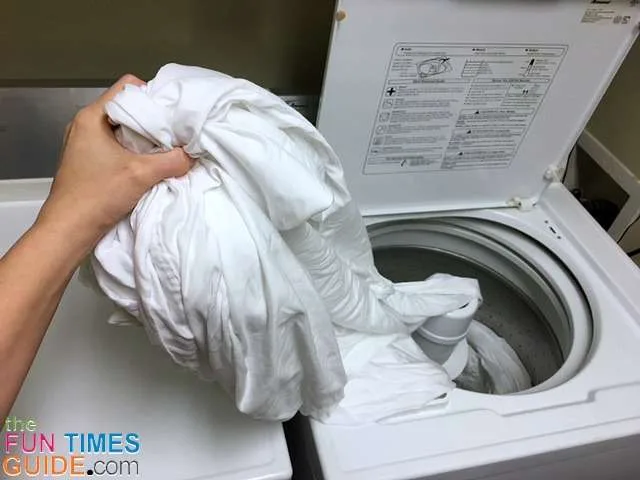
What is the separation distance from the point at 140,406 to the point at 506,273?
2.87 ft

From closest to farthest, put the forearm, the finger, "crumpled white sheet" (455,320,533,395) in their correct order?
the forearm < the finger < "crumpled white sheet" (455,320,533,395)

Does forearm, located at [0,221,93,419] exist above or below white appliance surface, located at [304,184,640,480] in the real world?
above

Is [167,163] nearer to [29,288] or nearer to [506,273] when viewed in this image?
[29,288]

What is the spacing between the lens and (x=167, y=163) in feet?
1.77

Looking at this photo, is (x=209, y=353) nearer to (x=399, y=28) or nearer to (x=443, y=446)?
(x=443, y=446)

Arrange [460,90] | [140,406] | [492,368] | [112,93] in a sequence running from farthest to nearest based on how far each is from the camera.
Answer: [492,368]
[460,90]
[140,406]
[112,93]

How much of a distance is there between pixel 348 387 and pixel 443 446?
0.49 ft

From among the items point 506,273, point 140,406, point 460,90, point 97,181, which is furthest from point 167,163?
point 506,273

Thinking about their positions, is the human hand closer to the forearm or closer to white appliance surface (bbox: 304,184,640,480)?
the forearm

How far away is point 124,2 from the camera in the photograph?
86 centimetres

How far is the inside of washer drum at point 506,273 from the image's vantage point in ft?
3.64

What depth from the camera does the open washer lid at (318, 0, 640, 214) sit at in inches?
31.1
